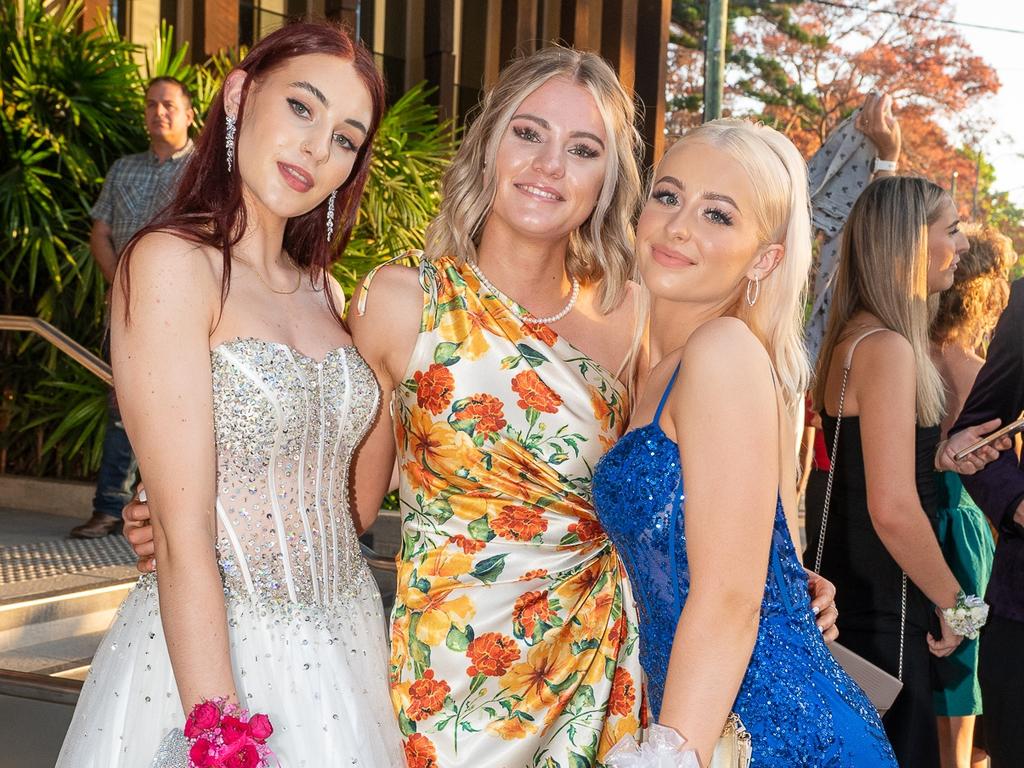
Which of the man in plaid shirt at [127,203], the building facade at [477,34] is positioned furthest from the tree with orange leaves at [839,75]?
the man in plaid shirt at [127,203]

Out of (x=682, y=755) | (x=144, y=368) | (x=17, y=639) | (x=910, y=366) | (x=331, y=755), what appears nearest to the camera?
(x=682, y=755)

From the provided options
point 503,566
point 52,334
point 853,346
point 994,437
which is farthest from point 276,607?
point 52,334

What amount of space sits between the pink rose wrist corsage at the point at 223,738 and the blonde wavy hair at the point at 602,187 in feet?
3.62

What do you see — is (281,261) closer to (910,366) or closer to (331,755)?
Answer: (331,755)

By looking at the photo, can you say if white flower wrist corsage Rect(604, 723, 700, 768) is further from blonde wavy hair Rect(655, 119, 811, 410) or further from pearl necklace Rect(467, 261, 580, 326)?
pearl necklace Rect(467, 261, 580, 326)

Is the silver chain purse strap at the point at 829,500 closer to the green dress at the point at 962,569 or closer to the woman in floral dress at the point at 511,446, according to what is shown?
the green dress at the point at 962,569

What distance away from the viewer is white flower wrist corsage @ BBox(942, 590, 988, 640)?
9.63 ft

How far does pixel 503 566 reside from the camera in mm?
2078

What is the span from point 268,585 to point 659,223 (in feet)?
2.79

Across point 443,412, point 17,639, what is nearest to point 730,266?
point 443,412

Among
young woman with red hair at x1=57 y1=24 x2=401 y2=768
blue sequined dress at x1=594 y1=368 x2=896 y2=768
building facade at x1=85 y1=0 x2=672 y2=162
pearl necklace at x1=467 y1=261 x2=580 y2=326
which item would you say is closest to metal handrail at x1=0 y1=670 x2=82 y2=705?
young woman with red hair at x1=57 y1=24 x2=401 y2=768

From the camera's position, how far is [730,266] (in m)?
1.85

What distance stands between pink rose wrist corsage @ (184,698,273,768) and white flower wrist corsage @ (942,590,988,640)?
6.52ft

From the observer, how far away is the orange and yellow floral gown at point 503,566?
204 centimetres
